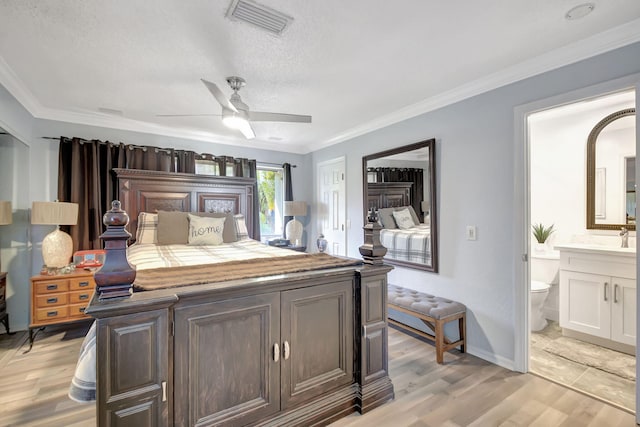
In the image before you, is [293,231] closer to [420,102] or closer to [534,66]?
[420,102]

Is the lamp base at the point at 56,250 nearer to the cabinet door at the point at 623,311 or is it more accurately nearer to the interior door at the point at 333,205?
the interior door at the point at 333,205

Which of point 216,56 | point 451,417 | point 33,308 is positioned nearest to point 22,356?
point 33,308

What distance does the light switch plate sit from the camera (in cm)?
275

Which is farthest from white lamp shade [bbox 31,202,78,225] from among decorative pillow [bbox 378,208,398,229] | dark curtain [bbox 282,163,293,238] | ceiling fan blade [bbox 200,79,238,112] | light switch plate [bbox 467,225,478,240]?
light switch plate [bbox 467,225,478,240]

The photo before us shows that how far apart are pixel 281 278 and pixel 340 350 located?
2.21 feet

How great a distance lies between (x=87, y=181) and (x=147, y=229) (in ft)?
Result: 2.92

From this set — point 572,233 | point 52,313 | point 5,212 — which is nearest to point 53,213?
point 5,212

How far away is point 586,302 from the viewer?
2.90 m

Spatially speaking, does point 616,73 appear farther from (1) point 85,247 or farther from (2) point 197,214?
(1) point 85,247

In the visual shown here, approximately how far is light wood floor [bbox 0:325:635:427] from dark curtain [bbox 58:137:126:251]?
51.2 inches

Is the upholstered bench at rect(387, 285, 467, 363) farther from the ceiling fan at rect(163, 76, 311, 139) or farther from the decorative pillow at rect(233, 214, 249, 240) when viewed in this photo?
the decorative pillow at rect(233, 214, 249, 240)

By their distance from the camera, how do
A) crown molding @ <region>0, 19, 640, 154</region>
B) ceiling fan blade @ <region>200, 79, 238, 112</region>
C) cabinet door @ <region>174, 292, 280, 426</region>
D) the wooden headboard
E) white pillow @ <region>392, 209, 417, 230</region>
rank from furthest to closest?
the wooden headboard → white pillow @ <region>392, 209, 417, 230</region> → ceiling fan blade @ <region>200, 79, 238, 112</region> → crown molding @ <region>0, 19, 640, 154</region> → cabinet door @ <region>174, 292, 280, 426</region>

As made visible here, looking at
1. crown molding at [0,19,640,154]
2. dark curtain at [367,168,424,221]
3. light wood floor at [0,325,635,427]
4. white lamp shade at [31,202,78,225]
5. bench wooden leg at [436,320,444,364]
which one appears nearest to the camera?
light wood floor at [0,325,635,427]

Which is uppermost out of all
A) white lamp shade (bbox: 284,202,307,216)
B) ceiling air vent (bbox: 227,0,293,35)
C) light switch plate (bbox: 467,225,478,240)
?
ceiling air vent (bbox: 227,0,293,35)
